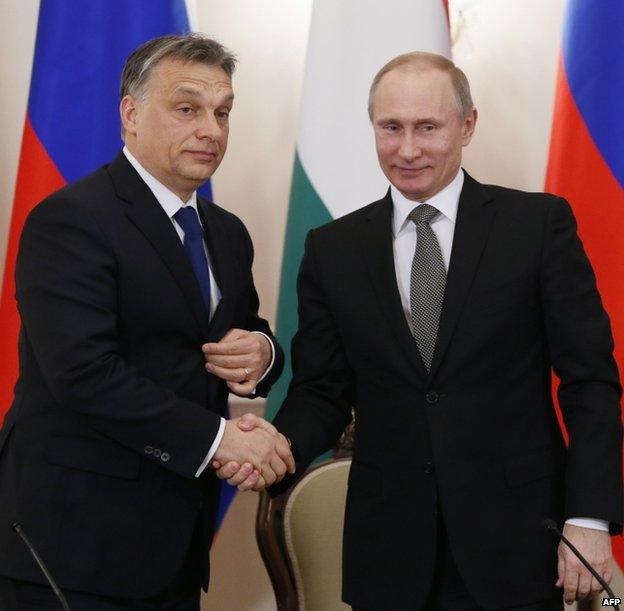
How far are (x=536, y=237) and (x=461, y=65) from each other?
1.45 meters

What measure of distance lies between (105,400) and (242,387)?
0.33 metres

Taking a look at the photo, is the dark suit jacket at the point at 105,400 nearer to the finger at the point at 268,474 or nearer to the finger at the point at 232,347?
the finger at the point at 232,347

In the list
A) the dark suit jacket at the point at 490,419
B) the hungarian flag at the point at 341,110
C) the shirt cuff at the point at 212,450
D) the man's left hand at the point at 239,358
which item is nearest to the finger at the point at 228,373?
the man's left hand at the point at 239,358

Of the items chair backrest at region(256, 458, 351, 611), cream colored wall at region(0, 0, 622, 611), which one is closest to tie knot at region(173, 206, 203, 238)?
chair backrest at region(256, 458, 351, 611)

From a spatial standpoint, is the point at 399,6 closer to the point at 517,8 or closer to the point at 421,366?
the point at 517,8

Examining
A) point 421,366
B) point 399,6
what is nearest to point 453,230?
point 421,366

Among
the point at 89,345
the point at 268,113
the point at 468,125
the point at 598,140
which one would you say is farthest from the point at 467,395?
the point at 268,113

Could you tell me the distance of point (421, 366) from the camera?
1.89 meters

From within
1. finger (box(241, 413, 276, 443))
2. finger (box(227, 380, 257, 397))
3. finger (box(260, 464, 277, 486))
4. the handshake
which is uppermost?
finger (box(227, 380, 257, 397))

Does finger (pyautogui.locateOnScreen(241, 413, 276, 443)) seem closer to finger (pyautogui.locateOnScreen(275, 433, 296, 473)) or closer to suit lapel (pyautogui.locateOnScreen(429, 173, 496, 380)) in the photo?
finger (pyautogui.locateOnScreen(275, 433, 296, 473))

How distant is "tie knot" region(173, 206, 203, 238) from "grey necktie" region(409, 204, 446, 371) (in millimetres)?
432

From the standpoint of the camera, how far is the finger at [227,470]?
6.36 feet

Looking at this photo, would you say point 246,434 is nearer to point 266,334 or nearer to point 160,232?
point 266,334

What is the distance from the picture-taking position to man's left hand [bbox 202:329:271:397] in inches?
76.8
